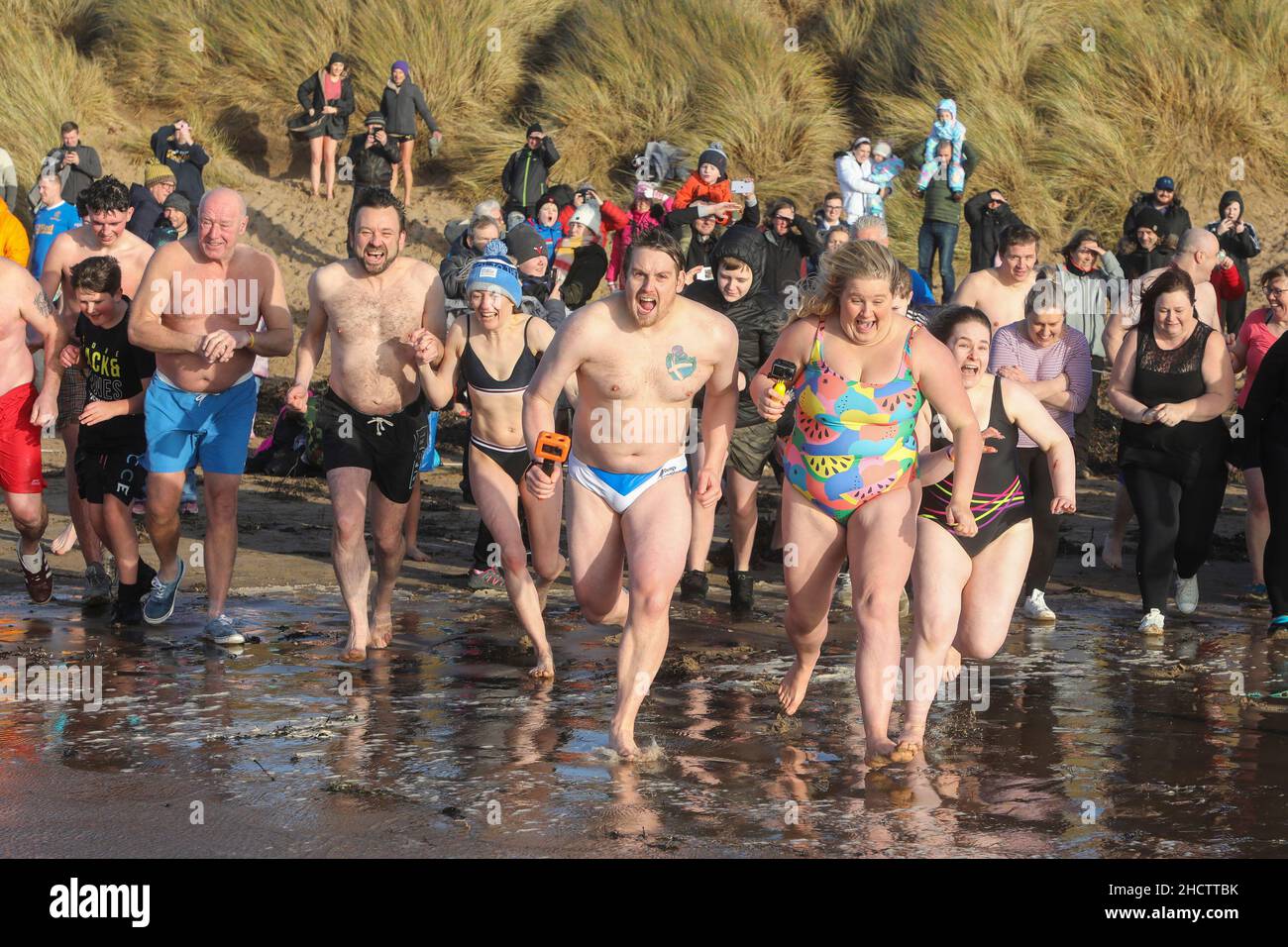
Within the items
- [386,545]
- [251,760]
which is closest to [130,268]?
[386,545]

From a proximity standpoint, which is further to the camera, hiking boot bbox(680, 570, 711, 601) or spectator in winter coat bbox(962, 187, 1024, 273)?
spectator in winter coat bbox(962, 187, 1024, 273)

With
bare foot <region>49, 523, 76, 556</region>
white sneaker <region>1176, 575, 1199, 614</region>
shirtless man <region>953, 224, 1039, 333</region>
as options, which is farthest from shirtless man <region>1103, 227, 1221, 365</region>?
bare foot <region>49, 523, 76, 556</region>

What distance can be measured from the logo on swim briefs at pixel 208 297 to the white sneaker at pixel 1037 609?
13.4ft

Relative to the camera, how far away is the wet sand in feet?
17.1

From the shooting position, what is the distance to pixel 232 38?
72.8ft

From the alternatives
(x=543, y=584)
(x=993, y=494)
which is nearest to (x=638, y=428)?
(x=993, y=494)

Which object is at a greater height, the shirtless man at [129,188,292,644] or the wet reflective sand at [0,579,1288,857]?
the shirtless man at [129,188,292,644]

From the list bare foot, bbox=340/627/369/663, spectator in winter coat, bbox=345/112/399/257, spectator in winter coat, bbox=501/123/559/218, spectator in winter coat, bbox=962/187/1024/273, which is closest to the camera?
bare foot, bbox=340/627/369/663

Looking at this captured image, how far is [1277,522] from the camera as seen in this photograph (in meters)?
8.68

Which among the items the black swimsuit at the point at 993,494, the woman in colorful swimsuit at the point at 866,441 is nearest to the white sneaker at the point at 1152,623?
the black swimsuit at the point at 993,494

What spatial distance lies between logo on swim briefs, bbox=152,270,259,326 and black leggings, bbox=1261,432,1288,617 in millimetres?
5037

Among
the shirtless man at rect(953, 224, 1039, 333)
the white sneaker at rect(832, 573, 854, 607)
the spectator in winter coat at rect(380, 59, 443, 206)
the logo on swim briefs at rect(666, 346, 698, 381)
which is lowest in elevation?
the white sneaker at rect(832, 573, 854, 607)

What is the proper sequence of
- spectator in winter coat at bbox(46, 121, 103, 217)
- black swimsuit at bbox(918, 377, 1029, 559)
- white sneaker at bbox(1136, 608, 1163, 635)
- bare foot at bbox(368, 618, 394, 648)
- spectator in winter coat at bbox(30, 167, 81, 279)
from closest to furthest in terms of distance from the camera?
1. black swimsuit at bbox(918, 377, 1029, 559)
2. bare foot at bbox(368, 618, 394, 648)
3. white sneaker at bbox(1136, 608, 1163, 635)
4. spectator in winter coat at bbox(30, 167, 81, 279)
5. spectator in winter coat at bbox(46, 121, 103, 217)

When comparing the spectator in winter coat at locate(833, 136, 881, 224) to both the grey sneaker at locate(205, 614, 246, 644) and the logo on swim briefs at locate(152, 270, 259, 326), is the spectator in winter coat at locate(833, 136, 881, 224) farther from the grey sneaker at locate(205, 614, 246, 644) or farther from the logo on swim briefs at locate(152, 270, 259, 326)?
the grey sneaker at locate(205, 614, 246, 644)
